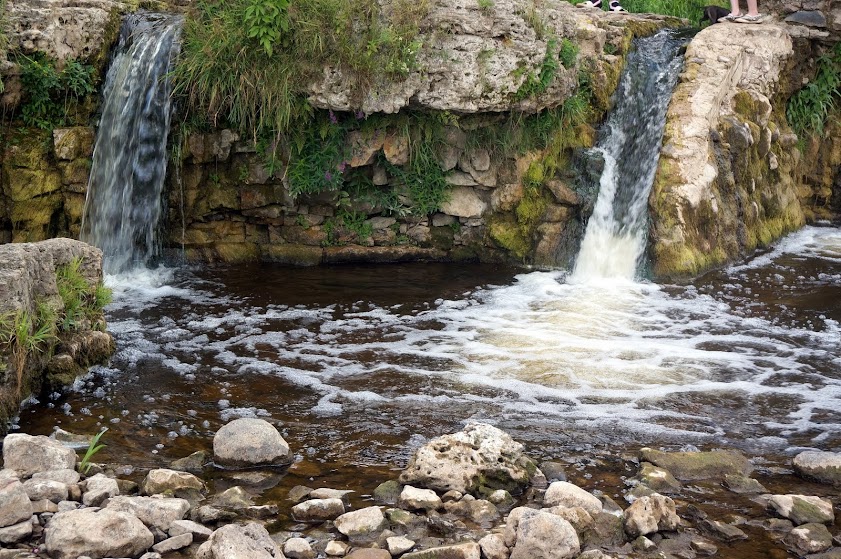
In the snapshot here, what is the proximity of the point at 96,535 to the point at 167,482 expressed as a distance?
746 millimetres

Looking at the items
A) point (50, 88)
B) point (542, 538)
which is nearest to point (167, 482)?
point (542, 538)

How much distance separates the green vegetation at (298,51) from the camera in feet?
30.0

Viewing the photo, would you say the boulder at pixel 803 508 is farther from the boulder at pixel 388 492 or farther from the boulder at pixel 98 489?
the boulder at pixel 98 489

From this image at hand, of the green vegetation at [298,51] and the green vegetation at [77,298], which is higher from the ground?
the green vegetation at [298,51]

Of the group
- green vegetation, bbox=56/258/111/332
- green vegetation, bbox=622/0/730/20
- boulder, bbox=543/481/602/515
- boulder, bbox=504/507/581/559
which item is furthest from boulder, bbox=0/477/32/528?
green vegetation, bbox=622/0/730/20

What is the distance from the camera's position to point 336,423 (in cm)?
590

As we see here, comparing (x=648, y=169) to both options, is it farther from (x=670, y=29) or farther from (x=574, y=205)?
(x=670, y=29)

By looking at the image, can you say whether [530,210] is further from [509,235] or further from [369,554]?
[369,554]

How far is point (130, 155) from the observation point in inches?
372

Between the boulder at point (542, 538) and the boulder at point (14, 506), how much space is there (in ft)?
7.44

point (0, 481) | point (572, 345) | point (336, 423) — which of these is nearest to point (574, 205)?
point (572, 345)

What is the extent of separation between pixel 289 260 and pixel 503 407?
4662 mm

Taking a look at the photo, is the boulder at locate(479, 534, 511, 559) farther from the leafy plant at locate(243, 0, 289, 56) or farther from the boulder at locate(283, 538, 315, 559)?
the leafy plant at locate(243, 0, 289, 56)

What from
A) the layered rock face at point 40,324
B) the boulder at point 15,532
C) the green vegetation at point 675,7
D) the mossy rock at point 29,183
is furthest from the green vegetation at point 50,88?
the green vegetation at point 675,7
